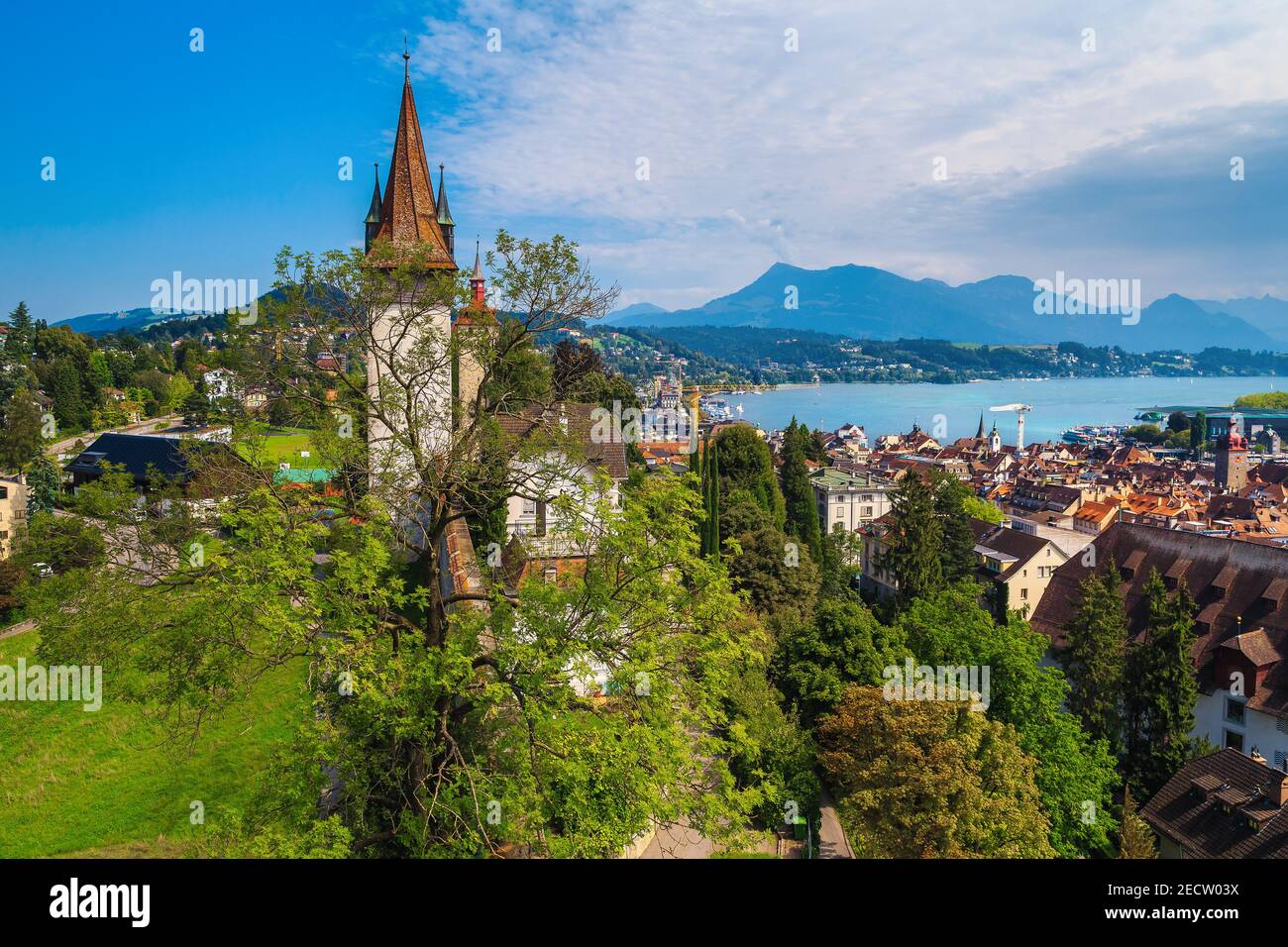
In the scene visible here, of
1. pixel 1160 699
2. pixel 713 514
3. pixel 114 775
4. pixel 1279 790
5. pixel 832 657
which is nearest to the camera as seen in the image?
pixel 1279 790

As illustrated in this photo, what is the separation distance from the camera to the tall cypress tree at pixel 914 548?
95.3ft

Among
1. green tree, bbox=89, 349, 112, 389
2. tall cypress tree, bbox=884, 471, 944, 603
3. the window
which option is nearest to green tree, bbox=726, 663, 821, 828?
tall cypress tree, bbox=884, 471, 944, 603

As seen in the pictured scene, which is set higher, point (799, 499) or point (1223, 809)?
point (799, 499)

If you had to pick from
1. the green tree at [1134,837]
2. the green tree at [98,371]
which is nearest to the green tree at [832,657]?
the green tree at [1134,837]

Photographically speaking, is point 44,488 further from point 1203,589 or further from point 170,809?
point 1203,589

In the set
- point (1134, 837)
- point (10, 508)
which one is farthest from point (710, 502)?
point (10, 508)

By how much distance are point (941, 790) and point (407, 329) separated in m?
11.7

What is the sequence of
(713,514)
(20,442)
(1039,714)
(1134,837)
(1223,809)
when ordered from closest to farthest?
1. (1134,837)
2. (1223,809)
3. (1039,714)
4. (713,514)
5. (20,442)

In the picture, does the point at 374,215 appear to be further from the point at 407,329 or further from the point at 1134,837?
the point at 1134,837

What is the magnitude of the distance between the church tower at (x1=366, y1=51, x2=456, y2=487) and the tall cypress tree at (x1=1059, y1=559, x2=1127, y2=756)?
17896 millimetres

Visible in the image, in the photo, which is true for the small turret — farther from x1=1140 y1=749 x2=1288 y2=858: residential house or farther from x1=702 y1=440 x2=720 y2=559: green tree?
x1=1140 y1=749 x2=1288 y2=858: residential house

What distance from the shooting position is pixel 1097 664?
22.3 m

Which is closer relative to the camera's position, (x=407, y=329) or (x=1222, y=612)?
(x=407, y=329)
